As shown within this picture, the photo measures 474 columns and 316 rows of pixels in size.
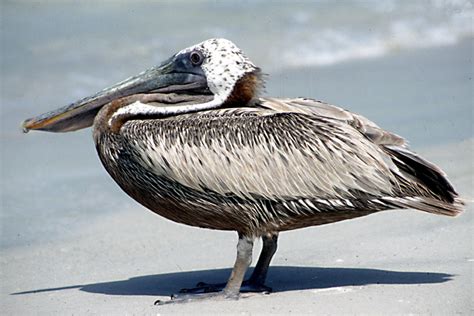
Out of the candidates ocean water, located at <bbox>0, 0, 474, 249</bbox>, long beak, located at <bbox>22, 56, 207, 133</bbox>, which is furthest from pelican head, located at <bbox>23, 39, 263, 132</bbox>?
ocean water, located at <bbox>0, 0, 474, 249</bbox>

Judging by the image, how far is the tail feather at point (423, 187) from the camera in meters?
6.20

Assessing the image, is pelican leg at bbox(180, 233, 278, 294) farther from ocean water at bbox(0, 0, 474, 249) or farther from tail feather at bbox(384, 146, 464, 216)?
ocean water at bbox(0, 0, 474, 249)

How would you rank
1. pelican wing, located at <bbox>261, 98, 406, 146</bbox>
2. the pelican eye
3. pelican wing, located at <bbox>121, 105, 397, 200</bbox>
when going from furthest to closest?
the pelican eye
pelican wing, located at <bbox>261, 98, 406, 146</bbox>
pelican wing, located at <bbox>121, 105, 397, 200</bbox>

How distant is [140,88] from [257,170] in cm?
118

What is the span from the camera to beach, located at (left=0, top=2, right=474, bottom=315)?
6305 millimetres

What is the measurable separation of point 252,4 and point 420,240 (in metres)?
13.0

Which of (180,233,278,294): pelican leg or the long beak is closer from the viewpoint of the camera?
(180,233,278,294): pelican leg

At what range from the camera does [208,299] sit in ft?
20.8

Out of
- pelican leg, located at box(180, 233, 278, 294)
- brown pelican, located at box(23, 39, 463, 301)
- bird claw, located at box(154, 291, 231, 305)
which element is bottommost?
bird claw, located at box(154, 291, 231, 305)

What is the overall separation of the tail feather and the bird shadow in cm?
50

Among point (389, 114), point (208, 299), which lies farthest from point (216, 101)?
point (389, 114)

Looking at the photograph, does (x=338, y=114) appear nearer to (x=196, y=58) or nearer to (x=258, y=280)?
(x=196, y=58)

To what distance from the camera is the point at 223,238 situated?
7969 mm

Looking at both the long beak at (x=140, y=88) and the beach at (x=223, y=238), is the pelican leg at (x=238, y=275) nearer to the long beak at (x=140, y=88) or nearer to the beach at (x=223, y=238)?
the beach at (x=223, y=238)
